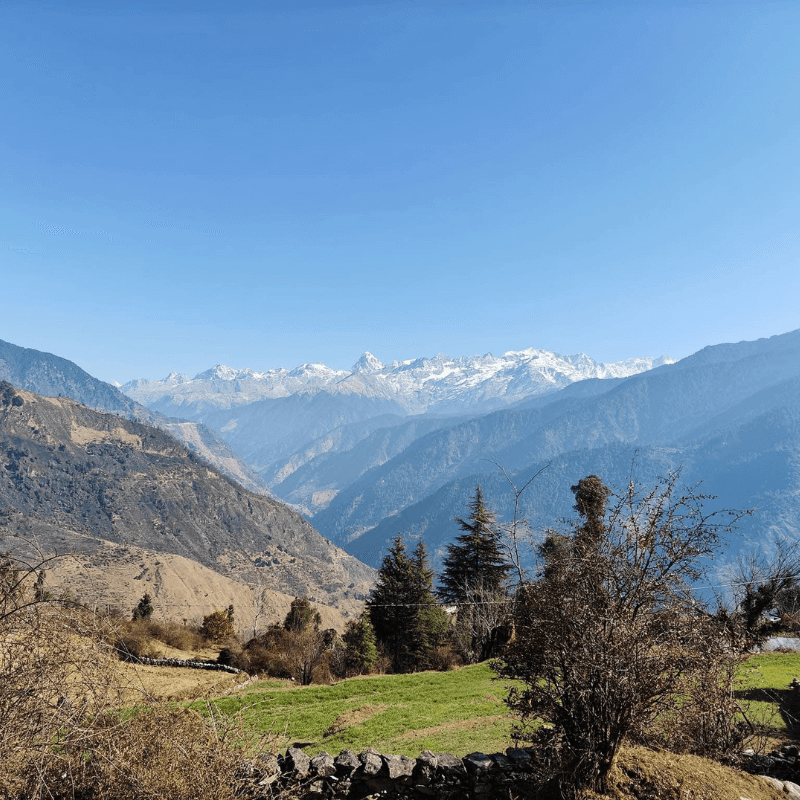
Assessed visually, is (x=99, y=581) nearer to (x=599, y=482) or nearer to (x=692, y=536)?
(x=599, y=482)

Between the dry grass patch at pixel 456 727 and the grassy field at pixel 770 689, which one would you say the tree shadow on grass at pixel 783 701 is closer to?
the grassy field at pixel 770 689

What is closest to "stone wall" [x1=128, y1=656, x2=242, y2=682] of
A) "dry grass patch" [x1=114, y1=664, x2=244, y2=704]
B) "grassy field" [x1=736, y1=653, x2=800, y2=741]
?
"dry grass patch" [x1=114, y1=664, x2=244, y2=704]

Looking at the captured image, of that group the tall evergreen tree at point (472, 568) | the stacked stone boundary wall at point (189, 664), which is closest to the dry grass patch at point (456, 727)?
the stacked stone boundary wall at point (189, 664)

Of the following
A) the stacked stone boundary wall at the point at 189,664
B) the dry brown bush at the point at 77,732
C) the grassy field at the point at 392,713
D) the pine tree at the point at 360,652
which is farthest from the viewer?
the pine tree at the point at 360,652

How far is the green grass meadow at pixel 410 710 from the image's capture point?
1468cm

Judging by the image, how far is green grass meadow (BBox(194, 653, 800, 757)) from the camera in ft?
48.2

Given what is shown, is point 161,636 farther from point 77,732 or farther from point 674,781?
point 674,781

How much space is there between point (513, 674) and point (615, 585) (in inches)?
96.2

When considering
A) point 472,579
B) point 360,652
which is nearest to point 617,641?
point 360,652

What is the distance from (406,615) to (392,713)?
24.0m

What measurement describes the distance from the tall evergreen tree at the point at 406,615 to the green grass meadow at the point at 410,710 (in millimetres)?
13267

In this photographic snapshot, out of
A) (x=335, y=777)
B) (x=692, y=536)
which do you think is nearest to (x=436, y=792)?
(x=335, y=777)

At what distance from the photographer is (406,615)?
41.2m

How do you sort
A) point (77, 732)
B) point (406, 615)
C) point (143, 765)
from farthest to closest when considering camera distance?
point (406, 615) → point (143, 765) → point (77, 732)
